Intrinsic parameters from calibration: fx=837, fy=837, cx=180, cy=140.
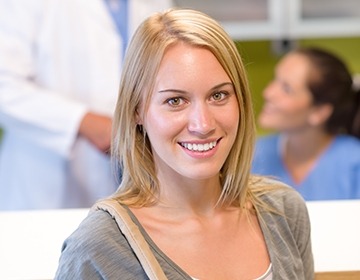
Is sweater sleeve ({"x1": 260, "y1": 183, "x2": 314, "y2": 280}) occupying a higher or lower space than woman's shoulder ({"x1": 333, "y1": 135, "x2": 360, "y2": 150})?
higher

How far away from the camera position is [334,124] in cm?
221

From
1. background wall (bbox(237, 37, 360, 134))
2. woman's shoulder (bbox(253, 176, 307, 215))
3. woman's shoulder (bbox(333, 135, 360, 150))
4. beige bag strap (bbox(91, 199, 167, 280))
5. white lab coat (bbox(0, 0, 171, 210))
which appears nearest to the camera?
beige bag strap (bbox(91, 199, 167, 280))

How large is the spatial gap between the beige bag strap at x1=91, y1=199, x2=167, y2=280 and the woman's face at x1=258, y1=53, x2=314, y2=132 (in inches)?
53.4


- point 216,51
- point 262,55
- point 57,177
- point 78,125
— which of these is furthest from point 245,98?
point 262,55

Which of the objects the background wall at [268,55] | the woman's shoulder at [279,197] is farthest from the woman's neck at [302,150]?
the woman's shoulder at [279,197]

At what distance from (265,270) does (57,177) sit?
4.12 ft

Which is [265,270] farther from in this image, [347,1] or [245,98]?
[347,1]

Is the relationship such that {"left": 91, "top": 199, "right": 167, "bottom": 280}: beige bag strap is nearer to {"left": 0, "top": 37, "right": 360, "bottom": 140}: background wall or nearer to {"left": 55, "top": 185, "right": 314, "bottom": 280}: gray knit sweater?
{"left": 55, "top": 185, "right": 314, "bottom": 280}: gray knit sweater

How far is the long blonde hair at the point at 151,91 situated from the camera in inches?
35.1

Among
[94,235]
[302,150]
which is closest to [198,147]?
[94,235]

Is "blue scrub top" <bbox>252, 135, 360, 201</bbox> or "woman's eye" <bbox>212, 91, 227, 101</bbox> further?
"blue scrub top" <bbox>252, 135, 360, 201</bbox>

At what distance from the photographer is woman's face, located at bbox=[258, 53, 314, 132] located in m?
2.21

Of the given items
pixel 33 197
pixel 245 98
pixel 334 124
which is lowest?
pixel 33 197

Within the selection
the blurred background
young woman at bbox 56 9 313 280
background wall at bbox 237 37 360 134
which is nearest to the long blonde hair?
young woman at bbox 56 9 313 280
